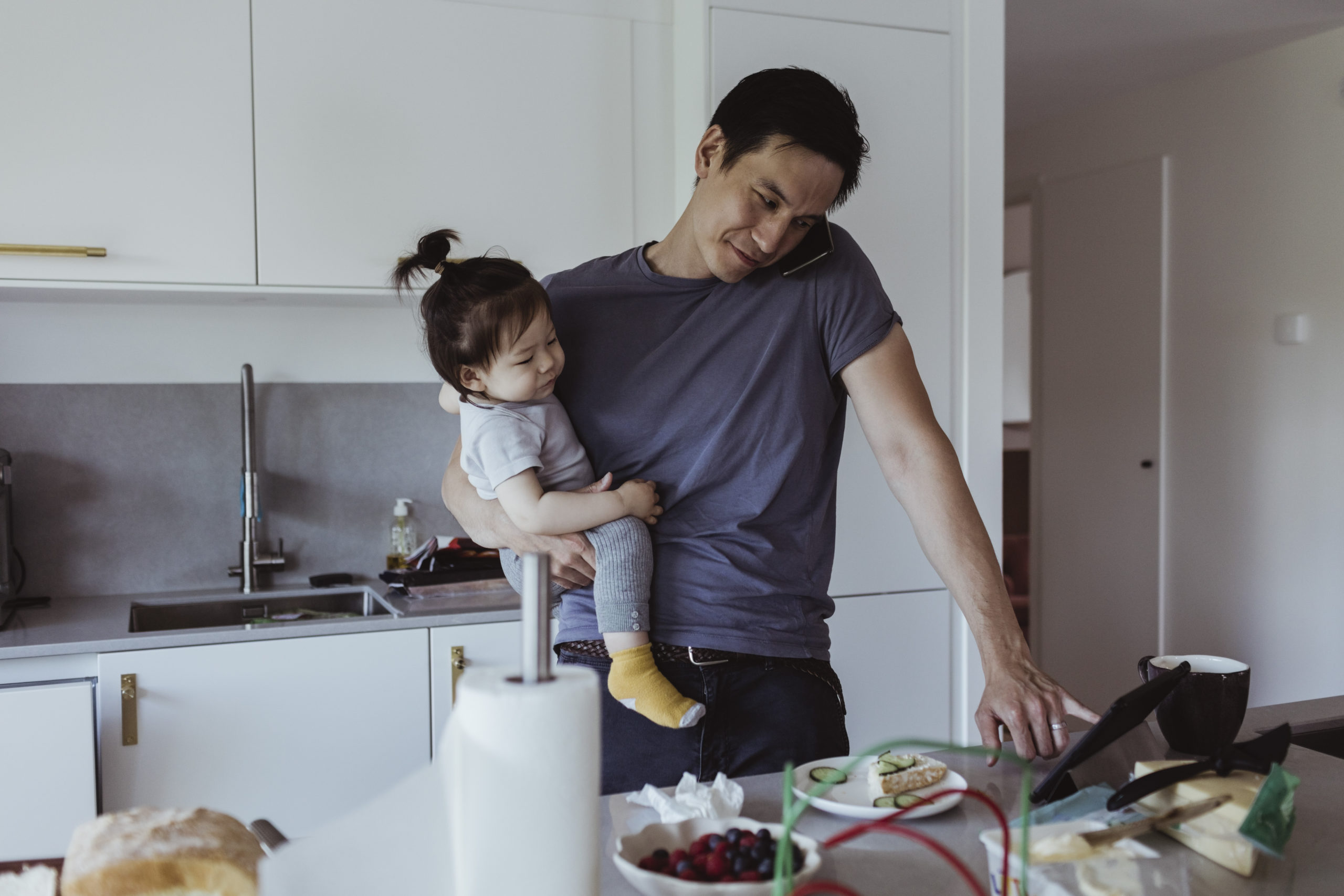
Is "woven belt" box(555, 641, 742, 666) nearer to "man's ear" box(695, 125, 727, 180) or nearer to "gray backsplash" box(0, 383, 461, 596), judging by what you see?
"man's ear" box(695, 125, 727, 180)

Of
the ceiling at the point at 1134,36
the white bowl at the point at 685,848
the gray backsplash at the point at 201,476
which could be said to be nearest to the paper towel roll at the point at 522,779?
the white bowl at the point at 685,848

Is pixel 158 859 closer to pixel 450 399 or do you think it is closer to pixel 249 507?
pixel 450 399

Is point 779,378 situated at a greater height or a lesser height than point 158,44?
lesser

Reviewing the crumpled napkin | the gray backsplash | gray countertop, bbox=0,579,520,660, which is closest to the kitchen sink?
gray countertop, bbox=0,579,520,660

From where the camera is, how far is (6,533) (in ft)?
7.55

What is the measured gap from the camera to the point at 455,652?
2260 mm

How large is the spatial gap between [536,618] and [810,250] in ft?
2.96

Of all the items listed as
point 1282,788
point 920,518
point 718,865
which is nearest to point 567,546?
point 920,518

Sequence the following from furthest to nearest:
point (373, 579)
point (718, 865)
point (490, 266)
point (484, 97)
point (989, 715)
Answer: point (373, 579) → point (484, 97) → point (490, 266) → point (989, 715) → point (718, 865)

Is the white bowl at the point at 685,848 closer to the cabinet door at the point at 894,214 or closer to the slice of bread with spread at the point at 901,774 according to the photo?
→ the slice of bread with spread at the point at 901,774

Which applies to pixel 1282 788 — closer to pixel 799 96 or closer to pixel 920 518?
pixel 920 518

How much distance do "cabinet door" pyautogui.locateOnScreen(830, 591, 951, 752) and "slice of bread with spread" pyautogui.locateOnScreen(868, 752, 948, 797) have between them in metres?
1.43

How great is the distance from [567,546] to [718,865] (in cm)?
69

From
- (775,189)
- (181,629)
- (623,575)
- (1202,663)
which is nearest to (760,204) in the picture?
(775,189)
